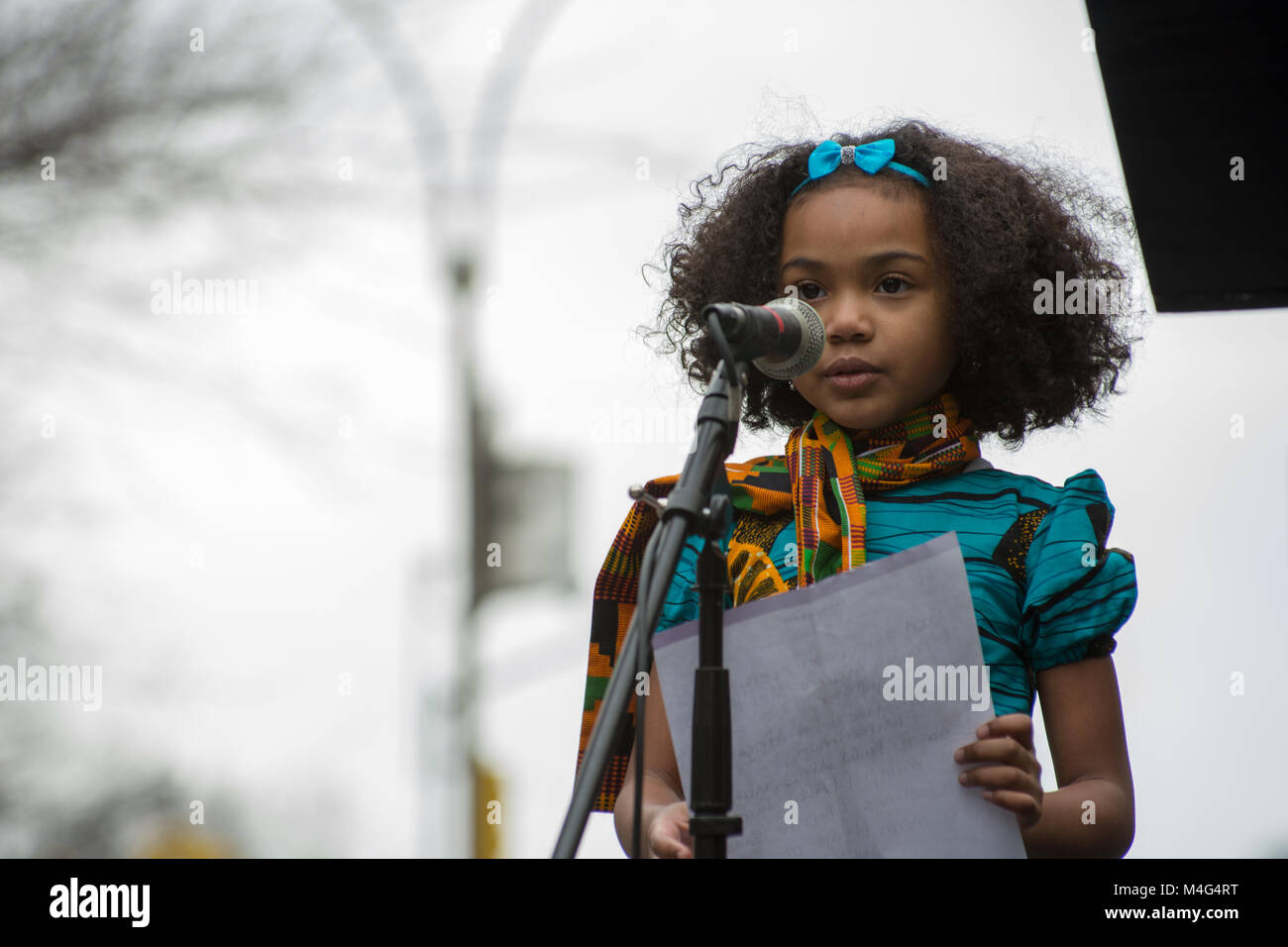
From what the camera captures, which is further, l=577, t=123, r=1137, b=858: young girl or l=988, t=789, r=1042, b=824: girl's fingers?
l=577, t=123, r=1137, b=858: young girl

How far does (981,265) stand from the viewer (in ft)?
8.09

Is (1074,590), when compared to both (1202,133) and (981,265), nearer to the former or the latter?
(981,265)

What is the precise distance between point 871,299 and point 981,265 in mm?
242

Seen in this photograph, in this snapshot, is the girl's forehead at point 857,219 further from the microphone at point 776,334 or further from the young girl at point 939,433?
the microphone at point 776,334

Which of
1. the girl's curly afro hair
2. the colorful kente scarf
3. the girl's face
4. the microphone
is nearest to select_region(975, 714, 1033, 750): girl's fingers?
the colorful kente scarf

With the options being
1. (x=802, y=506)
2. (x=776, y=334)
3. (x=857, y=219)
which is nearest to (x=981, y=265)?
(x=857, y=219)

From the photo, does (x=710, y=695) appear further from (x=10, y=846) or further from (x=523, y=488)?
(x=10, y=846)

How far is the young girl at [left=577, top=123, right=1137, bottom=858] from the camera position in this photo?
209cm

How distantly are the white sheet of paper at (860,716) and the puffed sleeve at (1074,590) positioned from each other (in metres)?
0.20

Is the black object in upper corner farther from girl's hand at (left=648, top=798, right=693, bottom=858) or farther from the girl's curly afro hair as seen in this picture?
girl's hand at (left=648, top=798, right=693, bottom=858)

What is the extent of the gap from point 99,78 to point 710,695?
5140 millimetres

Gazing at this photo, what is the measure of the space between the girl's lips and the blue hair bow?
390 millimetres

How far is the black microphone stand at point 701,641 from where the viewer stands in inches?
64.1

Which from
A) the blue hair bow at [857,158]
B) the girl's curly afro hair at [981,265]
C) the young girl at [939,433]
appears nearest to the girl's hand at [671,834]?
the young girl at [939,433]
